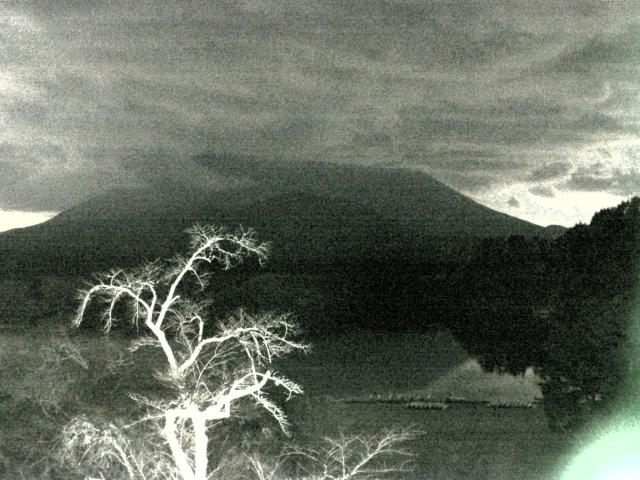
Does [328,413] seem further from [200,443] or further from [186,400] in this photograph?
[186,400]

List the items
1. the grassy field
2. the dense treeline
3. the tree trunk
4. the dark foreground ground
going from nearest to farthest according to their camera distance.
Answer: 1. the tree trunk
2. the grassy field
3. the dark foreground ground
4. the dense treeline

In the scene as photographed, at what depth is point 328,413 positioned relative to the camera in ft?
37.4

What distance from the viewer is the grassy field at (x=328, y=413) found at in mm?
9062

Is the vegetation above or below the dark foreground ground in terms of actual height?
above

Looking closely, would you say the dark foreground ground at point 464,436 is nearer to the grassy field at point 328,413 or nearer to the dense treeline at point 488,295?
the grassy field at point 328,413

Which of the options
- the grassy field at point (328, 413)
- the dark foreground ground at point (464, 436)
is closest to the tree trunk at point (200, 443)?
the grassy field at point (328, 413)

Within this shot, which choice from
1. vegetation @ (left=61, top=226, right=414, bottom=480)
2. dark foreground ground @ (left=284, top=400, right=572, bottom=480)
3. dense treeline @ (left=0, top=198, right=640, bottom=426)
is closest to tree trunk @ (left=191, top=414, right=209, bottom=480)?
vegetation @ (left=61, top=226, right=414, bottom=480)

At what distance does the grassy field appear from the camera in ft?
29.7

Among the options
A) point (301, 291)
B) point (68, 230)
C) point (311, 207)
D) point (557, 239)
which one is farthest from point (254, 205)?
point (557, 239)

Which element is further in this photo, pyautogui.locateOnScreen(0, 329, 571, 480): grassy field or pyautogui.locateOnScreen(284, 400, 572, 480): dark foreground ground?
pyautogui.locateOnScreen(284, 400, 572, 480): dark foreground ground

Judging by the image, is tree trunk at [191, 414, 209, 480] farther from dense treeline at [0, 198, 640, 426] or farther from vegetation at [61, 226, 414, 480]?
dense treeline at [0, 198, 640, 426]

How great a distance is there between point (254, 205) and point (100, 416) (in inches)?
248

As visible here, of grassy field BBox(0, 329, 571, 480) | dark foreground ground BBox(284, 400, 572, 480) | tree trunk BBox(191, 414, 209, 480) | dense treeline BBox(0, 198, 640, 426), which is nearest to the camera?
tree trunk BBox(191, 414, 209, 480)

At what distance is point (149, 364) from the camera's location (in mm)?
10086
